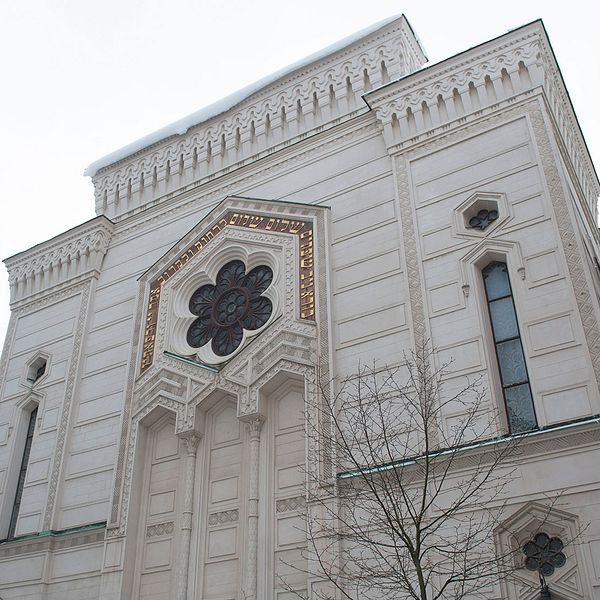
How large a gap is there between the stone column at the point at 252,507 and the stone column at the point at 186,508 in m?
1.21

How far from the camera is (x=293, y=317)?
1434 centimetres

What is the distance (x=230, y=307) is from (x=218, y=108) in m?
6.08

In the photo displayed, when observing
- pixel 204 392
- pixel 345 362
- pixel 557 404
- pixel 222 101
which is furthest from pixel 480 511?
pixel 222 101

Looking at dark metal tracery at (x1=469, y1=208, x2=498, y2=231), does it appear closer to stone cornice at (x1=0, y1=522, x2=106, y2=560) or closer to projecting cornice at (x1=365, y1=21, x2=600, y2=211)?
projecting cornice at (x1=365, y1=21, x2=600, y2=211)

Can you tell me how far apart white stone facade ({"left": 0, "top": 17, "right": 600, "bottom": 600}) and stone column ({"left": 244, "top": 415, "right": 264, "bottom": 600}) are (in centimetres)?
3

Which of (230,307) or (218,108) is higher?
(218,108)

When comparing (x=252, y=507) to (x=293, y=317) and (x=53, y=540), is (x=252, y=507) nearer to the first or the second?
(x=293, y=317)

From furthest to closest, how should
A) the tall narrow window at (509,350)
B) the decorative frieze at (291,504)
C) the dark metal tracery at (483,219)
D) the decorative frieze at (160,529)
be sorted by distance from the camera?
the decorative frieze at (160,529) < the dark metal tracery at (483,219) < the decorative frieze at (291,504) < the tall narrow window at (509,350)

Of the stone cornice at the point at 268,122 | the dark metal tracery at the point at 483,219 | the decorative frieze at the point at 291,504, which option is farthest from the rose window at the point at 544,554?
the stone cornice at the point at 268,122

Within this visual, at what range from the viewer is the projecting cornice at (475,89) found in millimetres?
14344

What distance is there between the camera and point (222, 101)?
19422mm

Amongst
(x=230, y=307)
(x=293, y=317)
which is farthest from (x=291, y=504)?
(x=230, y=307)

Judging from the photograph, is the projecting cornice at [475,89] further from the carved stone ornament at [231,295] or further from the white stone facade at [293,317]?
the carved stone ornament at [231,295]

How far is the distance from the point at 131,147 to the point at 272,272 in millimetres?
7004
